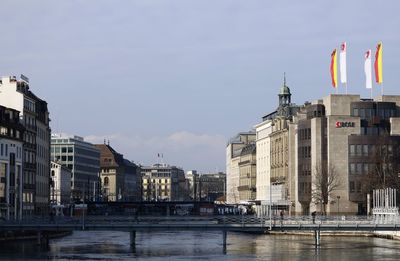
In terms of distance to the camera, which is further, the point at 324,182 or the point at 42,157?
the point at 42,157

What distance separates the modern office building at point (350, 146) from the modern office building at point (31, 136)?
173 feet

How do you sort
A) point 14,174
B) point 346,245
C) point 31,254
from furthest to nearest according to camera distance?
point 14,174 < point 346,245 < point 31,254

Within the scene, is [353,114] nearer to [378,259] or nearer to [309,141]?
[309,141]

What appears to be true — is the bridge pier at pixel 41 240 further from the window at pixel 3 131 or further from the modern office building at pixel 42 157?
the modern office building at pixel 42 157

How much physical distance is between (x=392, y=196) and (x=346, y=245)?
19318 mm

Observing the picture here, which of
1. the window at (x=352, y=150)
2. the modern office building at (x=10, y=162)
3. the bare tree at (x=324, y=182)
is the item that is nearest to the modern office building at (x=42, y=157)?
the modern office building at (x=10, y=162)

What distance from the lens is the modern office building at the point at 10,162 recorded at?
14562cm


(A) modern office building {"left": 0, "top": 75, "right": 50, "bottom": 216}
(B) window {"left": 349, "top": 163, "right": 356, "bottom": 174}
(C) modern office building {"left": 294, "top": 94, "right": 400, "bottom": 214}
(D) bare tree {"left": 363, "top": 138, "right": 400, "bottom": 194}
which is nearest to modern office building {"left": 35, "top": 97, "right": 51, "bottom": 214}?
(A) modern office building {"left": 0, "top": 75, "right": 50, "bottom": 216}

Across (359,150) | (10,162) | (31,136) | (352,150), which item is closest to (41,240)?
(10,162)

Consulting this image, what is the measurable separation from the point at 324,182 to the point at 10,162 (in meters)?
59.3

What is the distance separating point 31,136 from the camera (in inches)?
6599

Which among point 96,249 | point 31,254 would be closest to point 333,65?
point 96,249

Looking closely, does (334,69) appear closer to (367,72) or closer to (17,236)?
(367,72)

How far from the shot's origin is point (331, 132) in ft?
589
